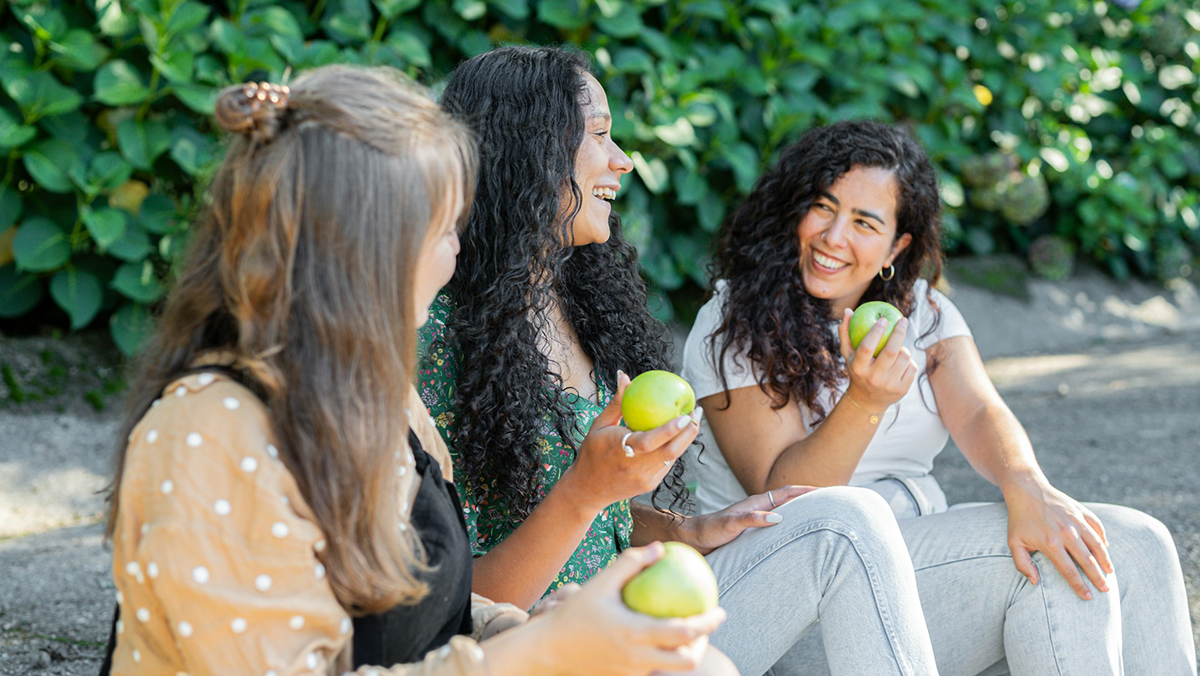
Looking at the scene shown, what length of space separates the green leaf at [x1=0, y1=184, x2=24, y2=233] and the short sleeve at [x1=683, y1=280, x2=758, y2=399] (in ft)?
7.65

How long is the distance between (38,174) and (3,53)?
39cm

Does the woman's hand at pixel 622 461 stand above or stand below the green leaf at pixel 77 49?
above

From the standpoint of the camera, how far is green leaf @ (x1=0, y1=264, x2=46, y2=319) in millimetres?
3619

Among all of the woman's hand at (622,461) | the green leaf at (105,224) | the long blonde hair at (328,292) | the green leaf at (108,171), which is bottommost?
the green leaf at (105,224)

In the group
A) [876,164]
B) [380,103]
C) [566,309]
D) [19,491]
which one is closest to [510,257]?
[566,309]

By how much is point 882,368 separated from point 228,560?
1.33m

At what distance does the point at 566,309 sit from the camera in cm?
218

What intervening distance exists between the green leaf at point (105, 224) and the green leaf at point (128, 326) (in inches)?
9.1

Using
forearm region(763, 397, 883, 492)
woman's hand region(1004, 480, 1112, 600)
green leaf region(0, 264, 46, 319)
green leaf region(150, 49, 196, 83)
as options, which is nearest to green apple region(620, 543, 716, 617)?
forearm region(763, 397, 883, 492)

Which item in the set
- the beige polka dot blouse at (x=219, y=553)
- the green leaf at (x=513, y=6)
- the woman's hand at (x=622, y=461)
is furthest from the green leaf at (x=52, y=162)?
the beige polka dot blouse at (x=219, y=553)

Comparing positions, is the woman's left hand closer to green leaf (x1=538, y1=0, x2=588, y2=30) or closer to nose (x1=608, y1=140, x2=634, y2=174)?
nose (x1=608, y1=140, x2=634, y2=174)

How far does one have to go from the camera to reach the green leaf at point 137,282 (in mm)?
3604

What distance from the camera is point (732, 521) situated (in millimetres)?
2018

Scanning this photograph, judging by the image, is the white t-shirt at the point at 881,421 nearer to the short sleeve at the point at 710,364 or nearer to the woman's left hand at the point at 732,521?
the short sleeve at the point at 710,364
